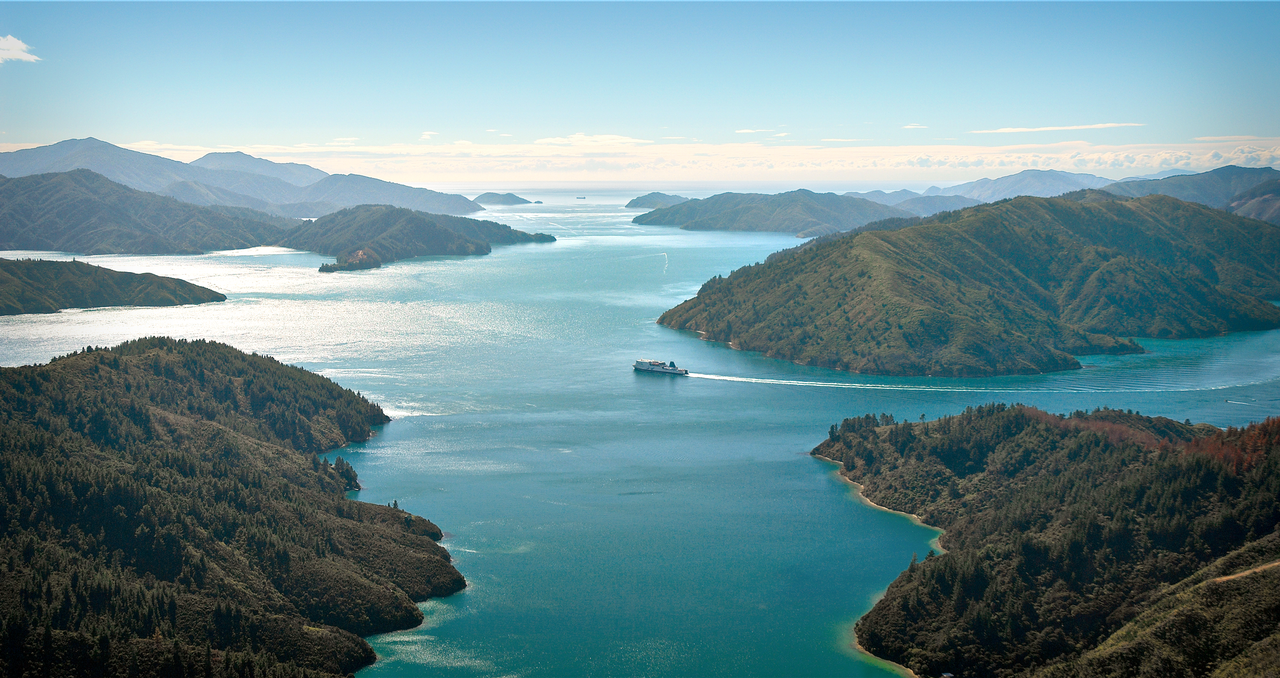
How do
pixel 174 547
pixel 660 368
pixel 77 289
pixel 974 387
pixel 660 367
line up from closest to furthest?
pixel 174 547 → pixel 974 387 → pixel 660 368 → pixel 660 367 → pixel 77 289

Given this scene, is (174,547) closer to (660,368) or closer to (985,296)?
(660,368)

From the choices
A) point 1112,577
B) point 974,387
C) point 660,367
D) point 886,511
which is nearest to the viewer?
point 1112,577

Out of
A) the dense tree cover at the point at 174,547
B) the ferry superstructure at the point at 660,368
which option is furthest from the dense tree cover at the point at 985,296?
the dense tree cover at the point at 174,547

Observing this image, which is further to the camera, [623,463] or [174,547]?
[623,463]

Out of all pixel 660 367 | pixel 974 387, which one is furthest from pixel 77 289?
pixel 974 387

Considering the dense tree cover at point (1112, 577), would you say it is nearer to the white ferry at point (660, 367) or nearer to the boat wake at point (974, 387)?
the boat wake at point (974, 387)
